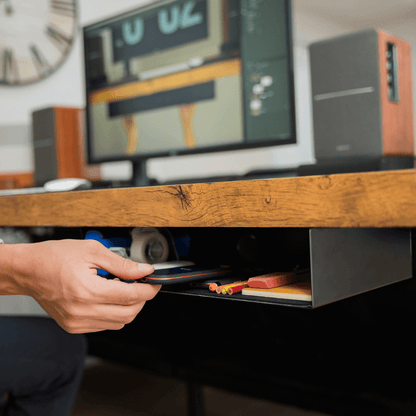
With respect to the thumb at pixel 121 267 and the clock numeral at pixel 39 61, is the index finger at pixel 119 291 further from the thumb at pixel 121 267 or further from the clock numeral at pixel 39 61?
the clock numeral at pixel 39 61

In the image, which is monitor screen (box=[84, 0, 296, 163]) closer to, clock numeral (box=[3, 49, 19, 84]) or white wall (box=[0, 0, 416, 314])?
white wall (box=[0, 0, 416, 314])

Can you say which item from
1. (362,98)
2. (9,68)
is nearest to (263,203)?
(362,98)

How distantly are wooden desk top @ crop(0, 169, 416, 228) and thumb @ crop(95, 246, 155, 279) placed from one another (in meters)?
0.06

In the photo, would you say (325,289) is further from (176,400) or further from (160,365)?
(176,400)

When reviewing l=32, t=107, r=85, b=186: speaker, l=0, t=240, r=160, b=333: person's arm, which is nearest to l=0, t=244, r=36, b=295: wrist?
l=0, t=240, r=160, b=333: person's arm

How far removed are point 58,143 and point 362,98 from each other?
113cm

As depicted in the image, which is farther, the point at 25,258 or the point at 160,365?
the point at 160,365

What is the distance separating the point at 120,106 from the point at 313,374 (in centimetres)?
84

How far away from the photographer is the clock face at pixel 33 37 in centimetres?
193

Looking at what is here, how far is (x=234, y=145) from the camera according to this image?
3.35 feet

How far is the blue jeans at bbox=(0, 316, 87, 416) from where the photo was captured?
80cm

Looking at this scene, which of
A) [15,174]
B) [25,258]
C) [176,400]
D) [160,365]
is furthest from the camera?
[15,174]

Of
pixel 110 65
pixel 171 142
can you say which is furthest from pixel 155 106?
pixel 110 65

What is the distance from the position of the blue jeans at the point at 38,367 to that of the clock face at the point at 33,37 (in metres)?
1.35
